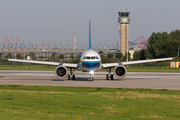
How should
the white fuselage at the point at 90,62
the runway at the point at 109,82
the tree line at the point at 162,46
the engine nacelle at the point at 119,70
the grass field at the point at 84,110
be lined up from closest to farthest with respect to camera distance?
the grass field at the point at 84,110, the runway at the point at 109,82, the white fuselage at the point at 90,62, the engine nacelle at the point at 119,70, the tree line at the point at 162,46

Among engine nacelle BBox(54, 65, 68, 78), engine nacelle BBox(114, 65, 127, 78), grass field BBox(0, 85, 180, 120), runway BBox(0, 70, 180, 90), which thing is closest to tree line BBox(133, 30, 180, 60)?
runway BBox(0, 70, 180, 90)

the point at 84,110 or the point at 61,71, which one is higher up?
the point at 61,71

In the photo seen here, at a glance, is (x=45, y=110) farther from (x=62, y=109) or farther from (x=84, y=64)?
(x=84, y=64)

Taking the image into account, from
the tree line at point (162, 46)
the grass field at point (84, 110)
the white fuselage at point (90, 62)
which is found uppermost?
the tree line at point (162, 46)

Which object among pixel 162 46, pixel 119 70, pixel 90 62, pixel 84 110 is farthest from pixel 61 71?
pixel 162 46

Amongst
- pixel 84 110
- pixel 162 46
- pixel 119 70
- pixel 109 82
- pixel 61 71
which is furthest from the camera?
pixel 162 46

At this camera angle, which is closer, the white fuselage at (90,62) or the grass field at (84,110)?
the grass field at (84,110)

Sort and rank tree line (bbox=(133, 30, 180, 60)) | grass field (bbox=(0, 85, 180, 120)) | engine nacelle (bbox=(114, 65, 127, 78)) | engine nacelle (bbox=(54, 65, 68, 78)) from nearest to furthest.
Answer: grass field (bbox=(0, 85, 180, 120)) < engine nacelle (bbox=(54, 65, 68, 78)) < engine nacelle (bbox=(114, 65, 127, 78)) < tree line (bbox=(133, 30, 180, 60))

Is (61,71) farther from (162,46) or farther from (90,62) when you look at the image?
(162,46)

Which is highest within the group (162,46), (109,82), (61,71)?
(162,46)

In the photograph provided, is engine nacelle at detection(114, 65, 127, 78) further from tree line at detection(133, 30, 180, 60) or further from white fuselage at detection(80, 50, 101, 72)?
tree line at detection(133, 30, 180, 60)

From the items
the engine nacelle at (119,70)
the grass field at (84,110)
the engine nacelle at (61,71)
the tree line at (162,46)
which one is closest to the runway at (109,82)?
the engine nacelle at (61,71)

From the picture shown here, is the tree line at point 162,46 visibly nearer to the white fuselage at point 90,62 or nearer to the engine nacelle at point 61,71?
the white fuselage at point 90,62

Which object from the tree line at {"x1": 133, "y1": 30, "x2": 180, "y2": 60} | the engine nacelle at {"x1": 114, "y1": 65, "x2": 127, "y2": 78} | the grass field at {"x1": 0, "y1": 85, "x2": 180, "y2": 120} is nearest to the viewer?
the grass field at {"x1": 0, "y1": 85, "x2": 180, "y2": 120}
